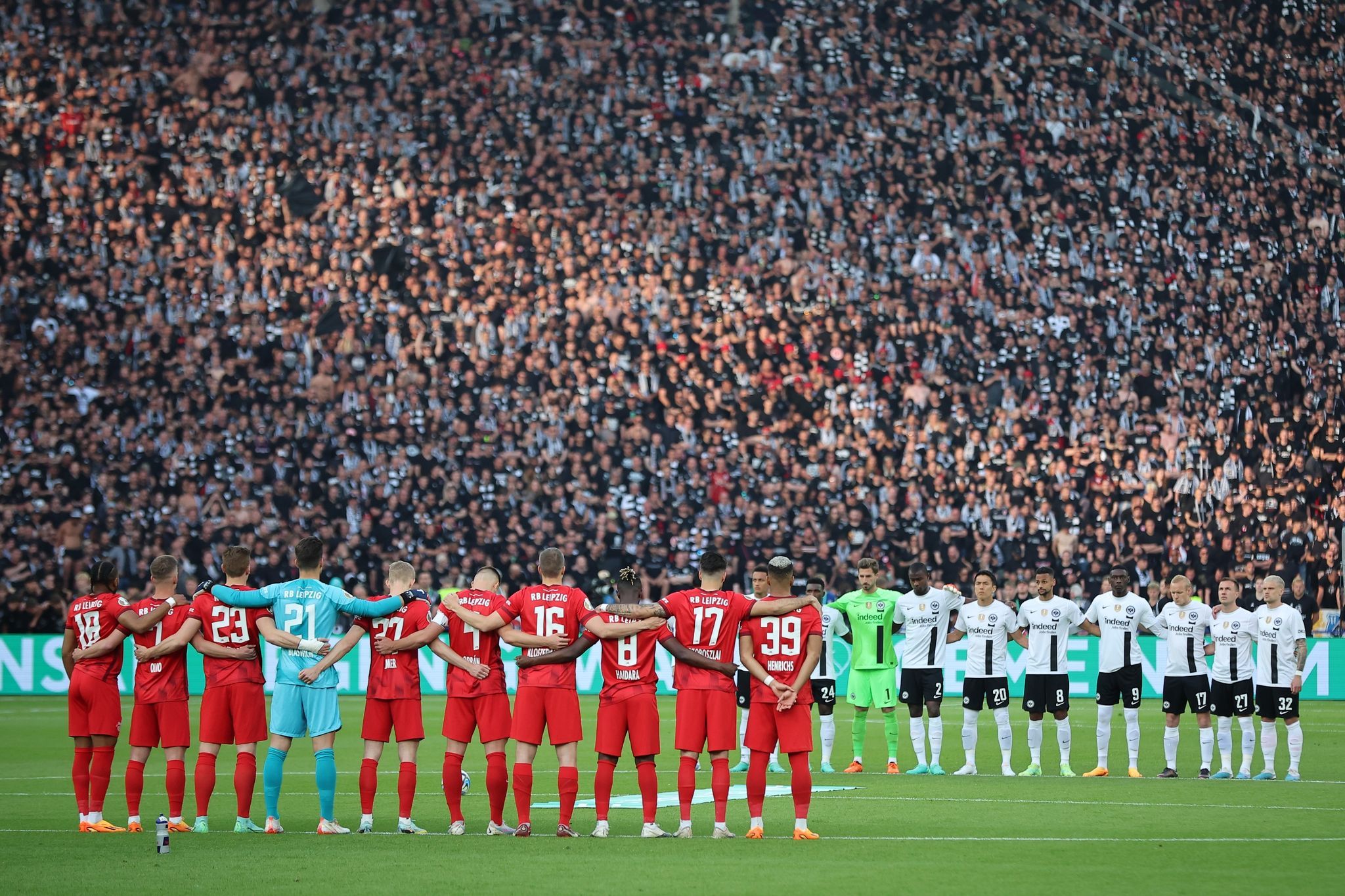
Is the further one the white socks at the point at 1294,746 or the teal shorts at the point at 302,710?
the white socks at the point at 1294,746

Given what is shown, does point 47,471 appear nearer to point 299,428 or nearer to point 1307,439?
point 299,428

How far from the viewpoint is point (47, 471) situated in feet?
107

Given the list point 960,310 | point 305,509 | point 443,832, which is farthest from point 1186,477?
point 443,832

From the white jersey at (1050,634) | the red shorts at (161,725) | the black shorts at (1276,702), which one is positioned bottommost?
the black shorts at (1276,702)

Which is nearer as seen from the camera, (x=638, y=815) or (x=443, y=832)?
(x=443, y=832)

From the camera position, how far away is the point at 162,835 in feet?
36.4

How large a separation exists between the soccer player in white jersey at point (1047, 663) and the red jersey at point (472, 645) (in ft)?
25.0

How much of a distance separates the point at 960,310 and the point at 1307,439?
25.3 feet

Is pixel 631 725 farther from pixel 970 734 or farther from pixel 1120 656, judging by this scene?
pixel 1120 656

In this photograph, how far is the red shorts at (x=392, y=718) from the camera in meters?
12.6

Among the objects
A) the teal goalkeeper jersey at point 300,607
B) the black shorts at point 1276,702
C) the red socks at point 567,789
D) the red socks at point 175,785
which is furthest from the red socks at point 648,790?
the black shorts at point 1276,702

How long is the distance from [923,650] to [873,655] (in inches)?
25.4

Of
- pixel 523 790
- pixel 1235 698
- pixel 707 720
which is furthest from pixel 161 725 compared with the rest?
pixel 1235 698

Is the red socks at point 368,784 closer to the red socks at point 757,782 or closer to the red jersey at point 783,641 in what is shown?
the red socks at point 757,782
